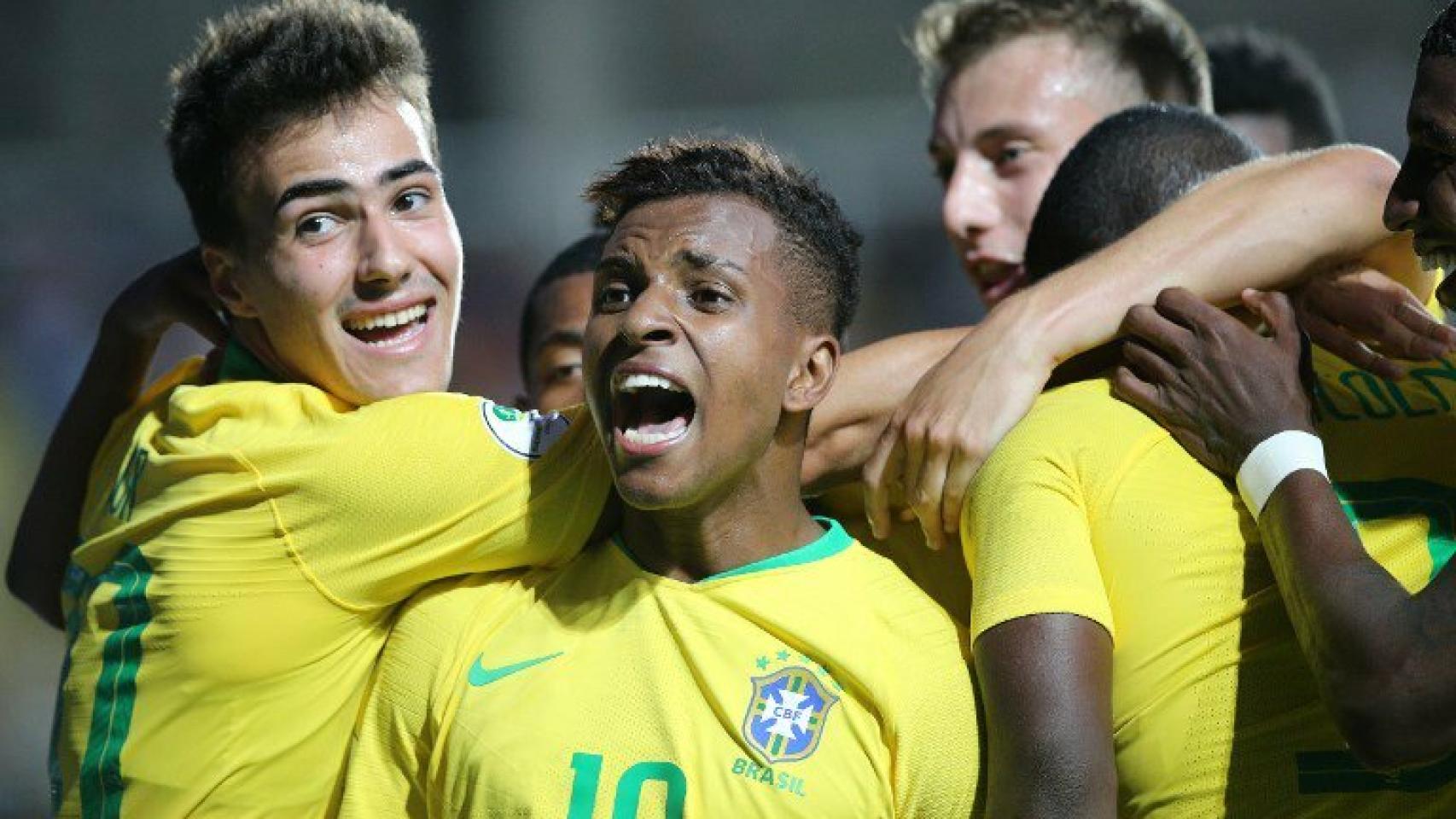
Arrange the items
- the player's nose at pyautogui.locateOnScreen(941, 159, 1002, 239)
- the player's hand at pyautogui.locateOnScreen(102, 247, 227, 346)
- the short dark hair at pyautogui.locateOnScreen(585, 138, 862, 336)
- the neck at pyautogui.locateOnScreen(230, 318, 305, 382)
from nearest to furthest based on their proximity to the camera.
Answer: the short dark hair at pyautogui.locateOnScreen(585, 138, 862, 336) → the neck at pyautogui.locateOnScreen(230, 318, 305, 382) → the player's hand at pyautogui.locateOnScreen(102, 247, 227, 346) → the player's nose at pyautogui.locateOnScreen(941, 159, 1002, 239)

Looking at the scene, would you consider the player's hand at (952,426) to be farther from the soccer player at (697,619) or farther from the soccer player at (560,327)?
the soccer player at (560,327)

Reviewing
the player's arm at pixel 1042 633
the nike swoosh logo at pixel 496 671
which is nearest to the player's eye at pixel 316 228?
the nike swoosh logo at pixel 496 671

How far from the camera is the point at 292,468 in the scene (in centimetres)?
306

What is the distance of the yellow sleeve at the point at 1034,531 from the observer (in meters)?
2.72

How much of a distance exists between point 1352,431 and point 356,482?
159 centimetres

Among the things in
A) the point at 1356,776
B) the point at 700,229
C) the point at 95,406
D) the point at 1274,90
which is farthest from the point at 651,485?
the point at 1274,90

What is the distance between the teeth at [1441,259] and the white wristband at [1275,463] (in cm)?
32

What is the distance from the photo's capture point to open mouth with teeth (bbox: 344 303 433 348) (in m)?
3.32

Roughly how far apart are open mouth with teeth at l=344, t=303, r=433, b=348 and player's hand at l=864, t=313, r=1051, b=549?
0.86 m

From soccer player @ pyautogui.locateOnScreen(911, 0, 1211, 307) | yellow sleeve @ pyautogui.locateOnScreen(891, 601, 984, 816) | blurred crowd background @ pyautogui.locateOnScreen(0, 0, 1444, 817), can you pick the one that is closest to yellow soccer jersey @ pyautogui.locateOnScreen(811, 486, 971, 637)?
yellow sleeve @ pyautogui.locateOnScreen(891, 601, 984, 816)

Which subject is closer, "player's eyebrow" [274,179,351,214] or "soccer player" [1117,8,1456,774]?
"soccer player" [1117,8,1456,774]

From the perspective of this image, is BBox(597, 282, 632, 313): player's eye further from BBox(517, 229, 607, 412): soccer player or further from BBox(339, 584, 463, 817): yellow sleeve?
BBox(517, 229, 607, 412): soccer player

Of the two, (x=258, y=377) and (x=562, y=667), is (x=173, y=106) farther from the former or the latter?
(x=562, y=667)

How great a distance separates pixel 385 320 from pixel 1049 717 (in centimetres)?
141
